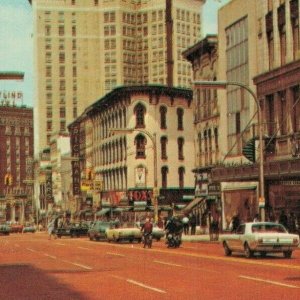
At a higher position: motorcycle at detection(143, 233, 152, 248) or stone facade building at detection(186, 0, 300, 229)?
stone facade building at detection(186, 0, 300, 229)

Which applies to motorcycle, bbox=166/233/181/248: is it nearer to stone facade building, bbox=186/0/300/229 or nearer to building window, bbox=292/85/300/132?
stone facade building, bbox=186/0/300/229

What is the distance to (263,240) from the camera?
98.8 feet

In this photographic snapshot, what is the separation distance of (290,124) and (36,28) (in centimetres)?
13351

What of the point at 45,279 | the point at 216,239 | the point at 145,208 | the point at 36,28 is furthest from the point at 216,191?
the point at 36,28

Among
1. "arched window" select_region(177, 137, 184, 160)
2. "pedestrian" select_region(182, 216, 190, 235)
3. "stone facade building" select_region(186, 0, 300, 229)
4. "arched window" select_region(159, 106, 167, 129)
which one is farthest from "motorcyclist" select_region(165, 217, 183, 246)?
"arched window" select_region(177, 137, 184, 160)

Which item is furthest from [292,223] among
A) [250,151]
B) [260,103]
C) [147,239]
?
[147,239]

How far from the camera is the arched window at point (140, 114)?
9400cm

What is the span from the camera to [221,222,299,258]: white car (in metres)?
30.2

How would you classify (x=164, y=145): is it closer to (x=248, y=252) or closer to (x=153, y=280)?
(x=248, y=252)

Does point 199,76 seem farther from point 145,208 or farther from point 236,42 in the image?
point 145,208

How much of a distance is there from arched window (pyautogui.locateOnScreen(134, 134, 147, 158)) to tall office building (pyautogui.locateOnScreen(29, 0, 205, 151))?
272 ft

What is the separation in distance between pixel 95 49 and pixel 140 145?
89539mm

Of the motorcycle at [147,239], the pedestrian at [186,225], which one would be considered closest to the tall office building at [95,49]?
the pedestrian at [186,225]

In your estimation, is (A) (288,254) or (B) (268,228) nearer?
(A) (288,254)
